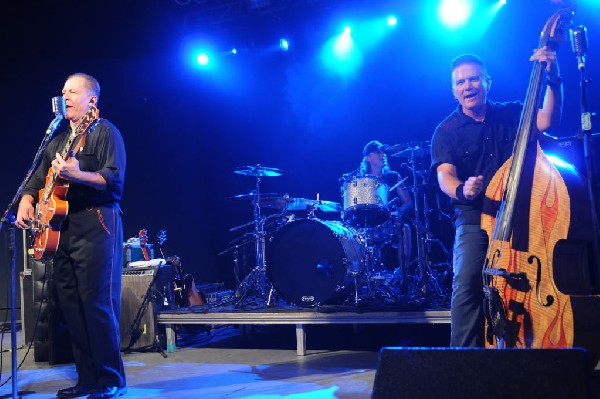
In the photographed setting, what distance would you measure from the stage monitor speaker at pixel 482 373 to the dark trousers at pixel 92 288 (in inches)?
98.9

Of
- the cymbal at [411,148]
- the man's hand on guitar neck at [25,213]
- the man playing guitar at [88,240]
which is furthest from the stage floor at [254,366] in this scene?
the cymbal at [411,148]

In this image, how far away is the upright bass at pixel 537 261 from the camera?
90.0 inches

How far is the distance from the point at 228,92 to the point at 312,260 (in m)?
5.11

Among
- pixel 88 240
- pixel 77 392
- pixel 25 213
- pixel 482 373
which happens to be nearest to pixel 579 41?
pixel 482 373

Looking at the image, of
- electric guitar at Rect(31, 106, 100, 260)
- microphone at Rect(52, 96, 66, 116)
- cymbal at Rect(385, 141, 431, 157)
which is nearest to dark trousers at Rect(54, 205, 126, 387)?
electric guitar at Rect(31, 106, 100, 260)

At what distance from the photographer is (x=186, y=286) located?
7.18 metres

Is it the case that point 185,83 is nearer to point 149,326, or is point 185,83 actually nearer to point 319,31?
point 319,31

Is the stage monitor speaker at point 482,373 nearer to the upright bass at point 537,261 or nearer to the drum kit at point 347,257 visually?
the upright bass at point 537,261

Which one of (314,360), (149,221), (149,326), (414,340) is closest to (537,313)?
(314,360)

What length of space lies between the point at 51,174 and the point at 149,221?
5485 millimetres

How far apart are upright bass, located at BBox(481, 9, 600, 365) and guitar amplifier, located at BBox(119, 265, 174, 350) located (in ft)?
13.5

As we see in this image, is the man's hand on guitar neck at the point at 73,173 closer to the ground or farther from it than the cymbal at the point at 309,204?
farther from it

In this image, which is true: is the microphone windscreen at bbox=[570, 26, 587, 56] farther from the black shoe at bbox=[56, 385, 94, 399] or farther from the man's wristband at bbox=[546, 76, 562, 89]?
the black shoe at bbox=[56, 385, 94, 399]

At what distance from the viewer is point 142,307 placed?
5867 mm
